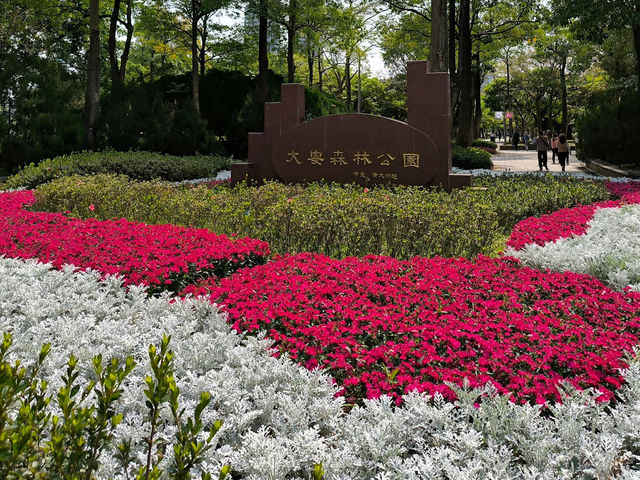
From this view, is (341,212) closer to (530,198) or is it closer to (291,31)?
(530,198)

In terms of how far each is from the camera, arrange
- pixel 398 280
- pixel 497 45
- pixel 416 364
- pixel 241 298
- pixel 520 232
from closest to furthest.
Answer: pixel 416 364 → pixel 241 298 → pixel 398 280 → pixel 520 232 → pixel 497 45

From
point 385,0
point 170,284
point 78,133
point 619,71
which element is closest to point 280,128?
point 170,284

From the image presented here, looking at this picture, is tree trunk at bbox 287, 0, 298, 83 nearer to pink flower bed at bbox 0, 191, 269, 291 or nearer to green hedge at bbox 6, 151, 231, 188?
green hedge at bbox 6, 151, 231, 188

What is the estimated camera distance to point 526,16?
23234 millimetres

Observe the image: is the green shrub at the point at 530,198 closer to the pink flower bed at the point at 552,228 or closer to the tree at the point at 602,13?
the pink flower bed at the point at 552,228

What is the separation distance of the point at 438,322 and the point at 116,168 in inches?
449

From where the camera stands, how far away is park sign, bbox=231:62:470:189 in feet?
32.2

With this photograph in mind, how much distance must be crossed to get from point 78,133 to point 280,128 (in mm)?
8608

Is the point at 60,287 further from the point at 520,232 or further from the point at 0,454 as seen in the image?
the point at 520,232

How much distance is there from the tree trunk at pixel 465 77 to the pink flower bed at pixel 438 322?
18.1 metres

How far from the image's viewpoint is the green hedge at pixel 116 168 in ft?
38.8

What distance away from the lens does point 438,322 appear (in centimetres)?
357

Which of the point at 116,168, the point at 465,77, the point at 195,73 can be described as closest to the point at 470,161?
the point at 465,77

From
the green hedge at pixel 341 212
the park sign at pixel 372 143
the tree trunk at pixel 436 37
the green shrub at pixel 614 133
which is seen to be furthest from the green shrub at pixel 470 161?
the park sign at pixel 372 143
